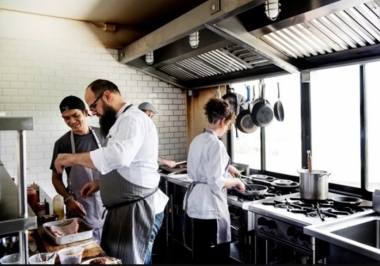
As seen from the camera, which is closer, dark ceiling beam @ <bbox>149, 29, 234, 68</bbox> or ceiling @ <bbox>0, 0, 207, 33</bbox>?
dark ceiling beam @ <bbox>149, 29, 234, 68</bbox>

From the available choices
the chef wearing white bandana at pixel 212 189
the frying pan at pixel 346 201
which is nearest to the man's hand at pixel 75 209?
the chef wearing white bandana at pixel 212 189

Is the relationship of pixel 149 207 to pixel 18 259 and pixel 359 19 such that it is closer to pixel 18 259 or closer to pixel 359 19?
pixel 18 259

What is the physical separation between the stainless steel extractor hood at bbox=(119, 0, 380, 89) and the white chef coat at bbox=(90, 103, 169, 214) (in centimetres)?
115

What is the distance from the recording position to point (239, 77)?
4.15 meters

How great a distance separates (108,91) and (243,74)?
2.17 m

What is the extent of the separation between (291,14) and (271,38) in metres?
0.56

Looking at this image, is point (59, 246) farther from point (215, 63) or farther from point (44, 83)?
point (44, 83)

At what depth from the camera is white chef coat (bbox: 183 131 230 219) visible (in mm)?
2865

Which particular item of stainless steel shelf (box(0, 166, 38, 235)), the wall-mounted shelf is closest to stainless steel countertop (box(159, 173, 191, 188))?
stainless steel shelf (box(0, 166, 38, 235))

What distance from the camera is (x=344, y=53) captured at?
113 inches

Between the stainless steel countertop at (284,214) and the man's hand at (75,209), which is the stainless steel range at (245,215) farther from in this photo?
the man's hand at (75,209)

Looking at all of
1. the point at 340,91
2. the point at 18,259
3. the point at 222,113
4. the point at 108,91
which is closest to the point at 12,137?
the point at 108,91

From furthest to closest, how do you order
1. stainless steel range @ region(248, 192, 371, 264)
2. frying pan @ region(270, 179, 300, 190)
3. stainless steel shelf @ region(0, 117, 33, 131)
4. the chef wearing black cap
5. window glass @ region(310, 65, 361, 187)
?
frying pan @ region(270, 179, 300, 190) → window glass @ region(310, 65, 361, 187) → the chef wearing black cap → stainless steel range @ region(248, 192, 371, 264) → stainless steel shelf @ region(0, 117, 33, 131)

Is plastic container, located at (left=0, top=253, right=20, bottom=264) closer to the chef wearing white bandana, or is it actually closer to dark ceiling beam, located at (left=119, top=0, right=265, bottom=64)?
the chef wearing white bandana
